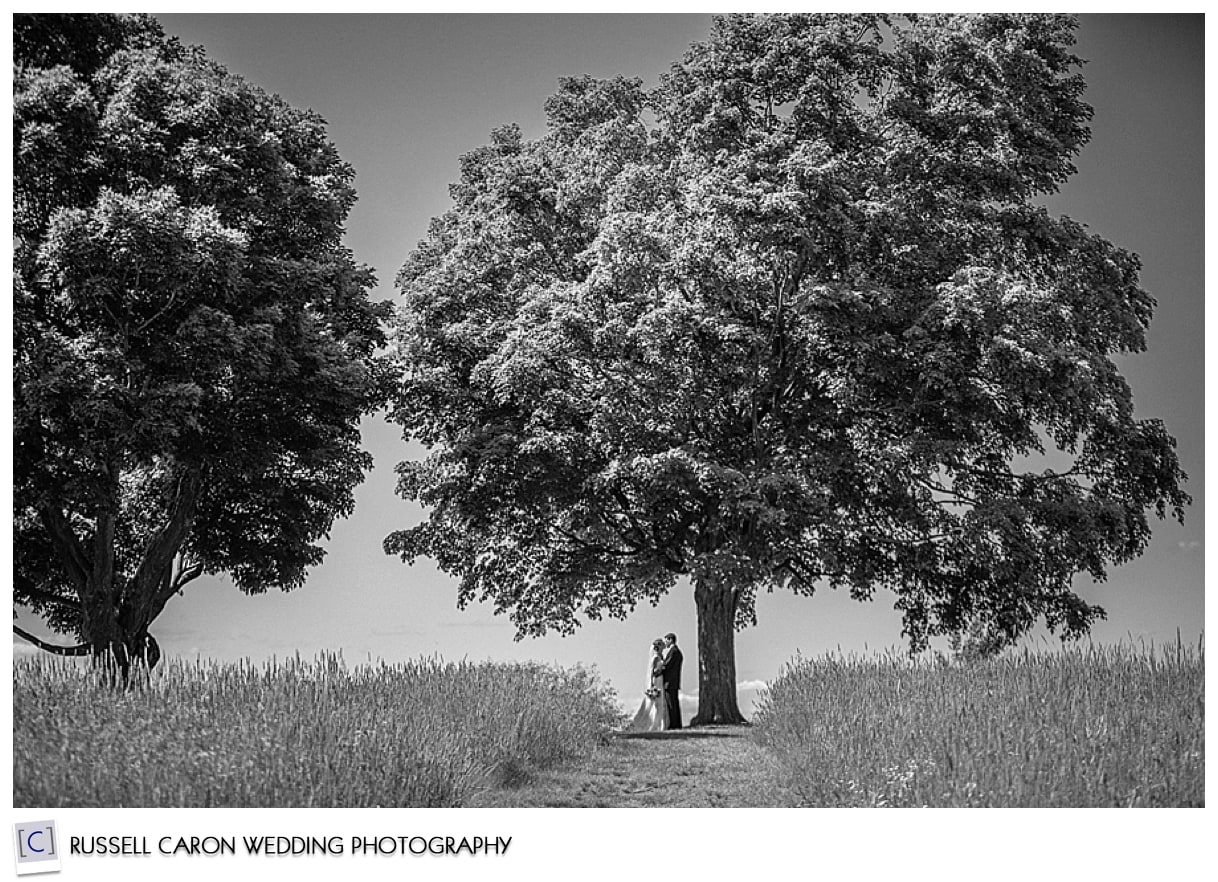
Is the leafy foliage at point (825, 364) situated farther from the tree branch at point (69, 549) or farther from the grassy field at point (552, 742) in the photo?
the tree branch at point (69, 549)

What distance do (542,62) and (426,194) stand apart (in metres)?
3.74

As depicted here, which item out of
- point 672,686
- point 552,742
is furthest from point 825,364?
point 552,742

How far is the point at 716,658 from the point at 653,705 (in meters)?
0.93

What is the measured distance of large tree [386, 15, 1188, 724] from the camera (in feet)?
46.9

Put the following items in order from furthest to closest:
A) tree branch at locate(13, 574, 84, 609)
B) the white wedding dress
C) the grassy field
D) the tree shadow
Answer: tree branch at locate(13, 574, 84, 609) → the white wedding dress → the tree shadow → the grassy field

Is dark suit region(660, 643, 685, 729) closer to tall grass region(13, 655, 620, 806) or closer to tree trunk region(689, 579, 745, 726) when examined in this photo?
tree trunk region(689, 579, 745, 726)

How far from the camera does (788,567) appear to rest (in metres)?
15.1

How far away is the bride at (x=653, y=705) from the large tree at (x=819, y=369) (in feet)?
1.75

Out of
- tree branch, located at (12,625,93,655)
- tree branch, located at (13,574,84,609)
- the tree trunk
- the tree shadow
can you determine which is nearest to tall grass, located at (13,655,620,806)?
the tree shadow

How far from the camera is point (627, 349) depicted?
15.1 meters

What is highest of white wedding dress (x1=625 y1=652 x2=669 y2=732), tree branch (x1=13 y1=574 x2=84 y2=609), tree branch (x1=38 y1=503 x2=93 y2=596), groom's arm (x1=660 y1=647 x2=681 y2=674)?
tree branch (x1=38 y1=503 x2=93 y2=596)

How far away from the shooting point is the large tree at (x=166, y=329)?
12.9 m
